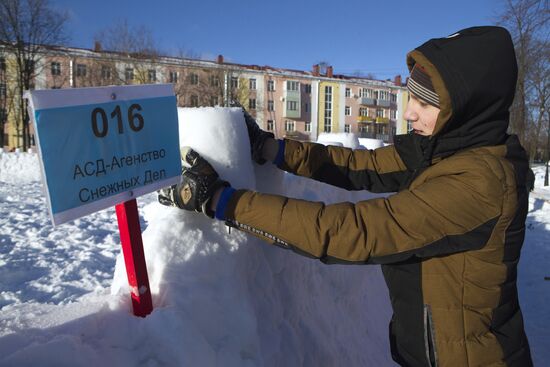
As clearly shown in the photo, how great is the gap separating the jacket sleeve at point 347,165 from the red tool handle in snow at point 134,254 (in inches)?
43.7

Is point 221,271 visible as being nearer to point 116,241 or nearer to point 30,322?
point 30,322

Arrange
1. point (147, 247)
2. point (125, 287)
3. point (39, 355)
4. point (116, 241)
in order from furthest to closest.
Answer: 1. point (116, 241)
2. point (147, 247)
3. point (125, 287)
4. point (39, 355)

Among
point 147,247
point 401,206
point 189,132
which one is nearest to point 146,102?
point 189,132

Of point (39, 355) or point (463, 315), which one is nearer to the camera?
point (39, 355)

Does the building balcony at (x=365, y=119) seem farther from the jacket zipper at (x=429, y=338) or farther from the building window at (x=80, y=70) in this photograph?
the jacket zipper at (x=429, y=338)

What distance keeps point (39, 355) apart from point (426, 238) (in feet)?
4.43

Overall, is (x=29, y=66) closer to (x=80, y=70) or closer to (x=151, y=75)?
(x=151, y=75)

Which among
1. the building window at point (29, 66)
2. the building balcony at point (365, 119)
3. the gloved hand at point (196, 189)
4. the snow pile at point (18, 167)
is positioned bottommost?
the building balcony at point (365, 119)

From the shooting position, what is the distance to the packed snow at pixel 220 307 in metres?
1.36

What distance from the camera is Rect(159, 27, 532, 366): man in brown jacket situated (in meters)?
1.31

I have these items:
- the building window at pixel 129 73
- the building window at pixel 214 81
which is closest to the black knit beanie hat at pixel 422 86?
the building window at pixel 129 73

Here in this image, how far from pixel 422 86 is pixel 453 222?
0.62 metres

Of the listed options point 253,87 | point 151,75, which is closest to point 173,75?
point 151,75

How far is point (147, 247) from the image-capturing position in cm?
178
